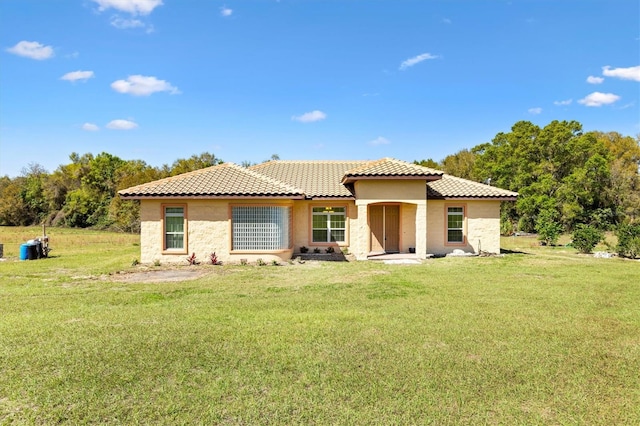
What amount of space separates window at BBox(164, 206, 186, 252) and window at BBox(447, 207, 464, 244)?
13.3 m

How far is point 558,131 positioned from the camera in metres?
42.0

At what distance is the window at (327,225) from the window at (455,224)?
5.57m

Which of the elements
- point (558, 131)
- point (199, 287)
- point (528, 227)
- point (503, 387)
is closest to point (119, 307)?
point (199, 287)

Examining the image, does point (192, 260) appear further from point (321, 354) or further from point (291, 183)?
point (321, 354)

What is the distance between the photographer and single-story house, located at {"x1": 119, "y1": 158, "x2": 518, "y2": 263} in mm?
17609

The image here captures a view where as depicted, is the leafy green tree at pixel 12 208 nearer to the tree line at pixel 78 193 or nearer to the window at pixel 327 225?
the tree line at pixel 78 193

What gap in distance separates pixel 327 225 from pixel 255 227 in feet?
14.9

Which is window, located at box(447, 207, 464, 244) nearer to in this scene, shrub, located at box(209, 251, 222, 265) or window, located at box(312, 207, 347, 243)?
window, located at box(312, 207, 347, 243)

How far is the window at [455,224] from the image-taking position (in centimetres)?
2120

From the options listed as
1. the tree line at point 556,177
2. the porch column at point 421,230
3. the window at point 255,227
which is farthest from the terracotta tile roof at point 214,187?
the tree line at point 556,177

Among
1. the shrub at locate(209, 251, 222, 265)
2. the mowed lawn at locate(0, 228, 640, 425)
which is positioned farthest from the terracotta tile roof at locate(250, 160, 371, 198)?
the mowed lawn at locate(0, 228, 640, 425)

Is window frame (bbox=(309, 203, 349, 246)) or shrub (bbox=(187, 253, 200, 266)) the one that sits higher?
window frame (bbox=(309, 203, 349, 246))

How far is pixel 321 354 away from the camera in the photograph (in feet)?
20.5

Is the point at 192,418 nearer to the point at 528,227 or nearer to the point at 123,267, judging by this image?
→ the point at 123,267
